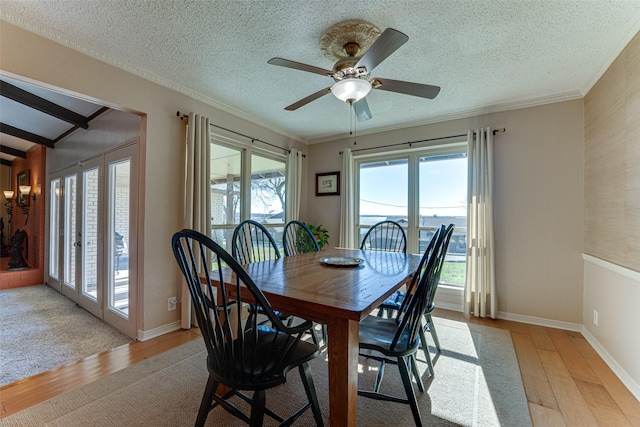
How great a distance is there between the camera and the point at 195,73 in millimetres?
2543

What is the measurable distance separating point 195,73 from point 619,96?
11.4 ft

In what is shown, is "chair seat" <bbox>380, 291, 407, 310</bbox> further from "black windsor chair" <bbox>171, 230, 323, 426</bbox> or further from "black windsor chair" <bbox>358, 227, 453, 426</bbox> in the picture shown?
"black windsor chair" <bbox>171, 230, 323, 426</bbox>

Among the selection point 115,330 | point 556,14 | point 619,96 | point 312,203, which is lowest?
point 115,330

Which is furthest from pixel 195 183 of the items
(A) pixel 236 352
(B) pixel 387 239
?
(B) pixel 387 239

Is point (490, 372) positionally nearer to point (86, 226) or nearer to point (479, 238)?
point (479, 238)

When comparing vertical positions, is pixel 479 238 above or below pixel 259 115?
below

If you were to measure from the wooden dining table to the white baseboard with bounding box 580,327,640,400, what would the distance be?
1.64m

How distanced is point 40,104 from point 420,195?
4.68m

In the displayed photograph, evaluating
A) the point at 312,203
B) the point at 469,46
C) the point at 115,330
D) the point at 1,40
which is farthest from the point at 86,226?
the point at 469,46

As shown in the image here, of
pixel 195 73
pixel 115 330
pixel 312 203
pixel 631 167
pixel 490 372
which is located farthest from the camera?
pixel 312 203

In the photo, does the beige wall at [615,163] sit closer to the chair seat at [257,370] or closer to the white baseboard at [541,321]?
the white baseboard at [541,321]

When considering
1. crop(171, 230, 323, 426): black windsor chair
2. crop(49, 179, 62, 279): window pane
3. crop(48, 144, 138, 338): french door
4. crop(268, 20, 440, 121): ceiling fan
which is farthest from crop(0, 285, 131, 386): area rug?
crop(268, 20, 440, 121): ceiling fan

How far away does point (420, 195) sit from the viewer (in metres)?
3.83

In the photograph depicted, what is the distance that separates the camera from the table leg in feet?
3.80
